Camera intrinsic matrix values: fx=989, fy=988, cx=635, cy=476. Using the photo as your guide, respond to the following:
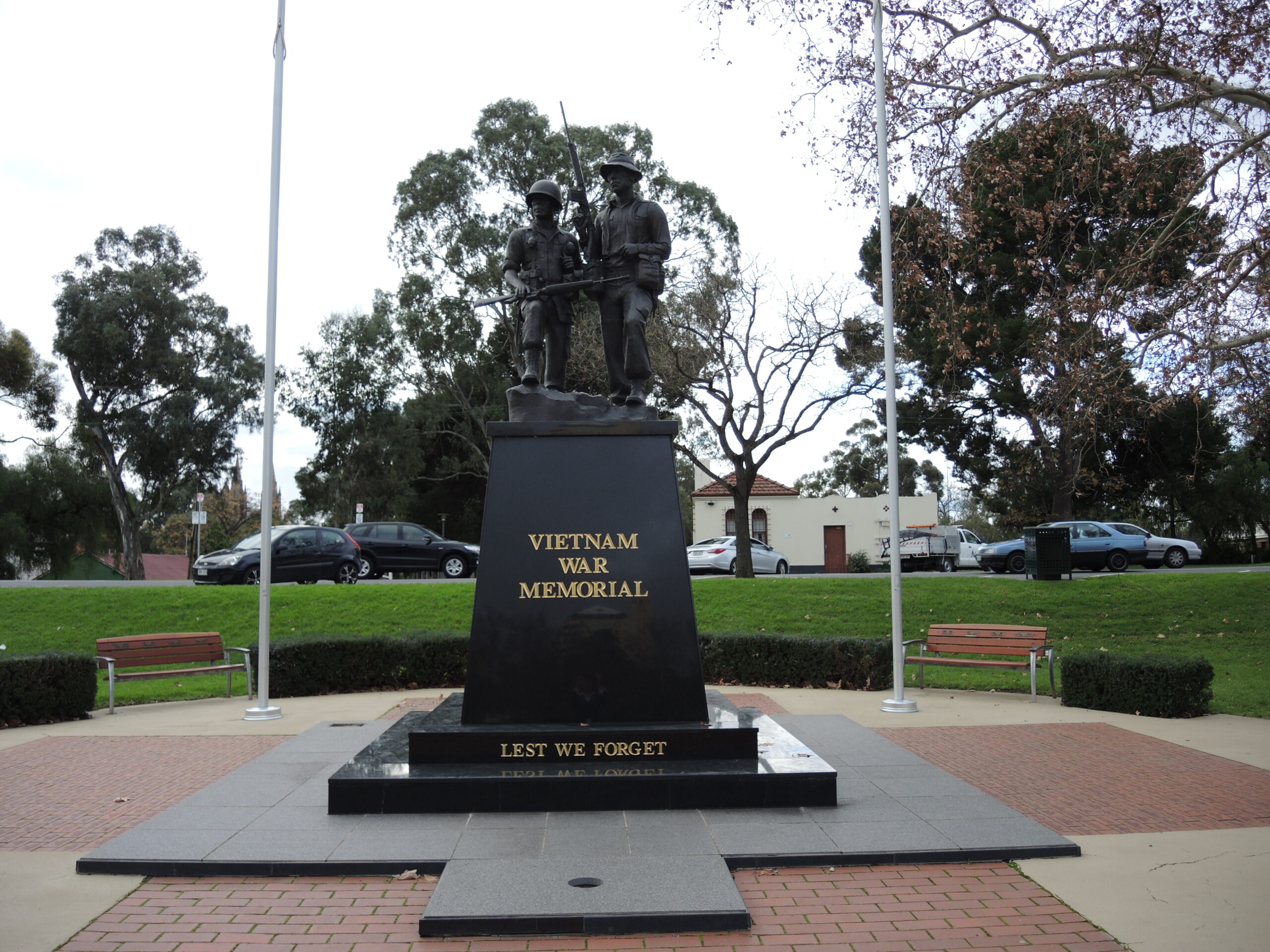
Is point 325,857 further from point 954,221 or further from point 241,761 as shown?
point 954,221

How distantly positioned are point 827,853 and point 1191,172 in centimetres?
1020

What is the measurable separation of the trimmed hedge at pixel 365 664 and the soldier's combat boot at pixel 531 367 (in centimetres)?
495

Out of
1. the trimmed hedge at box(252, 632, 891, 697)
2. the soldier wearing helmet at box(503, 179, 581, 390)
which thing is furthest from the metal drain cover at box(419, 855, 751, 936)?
the trimmed hedge at box(252, 632, 891, 697)

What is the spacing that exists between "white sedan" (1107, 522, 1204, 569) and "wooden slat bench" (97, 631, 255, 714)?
2371 centimetres

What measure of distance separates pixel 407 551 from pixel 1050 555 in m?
14.1

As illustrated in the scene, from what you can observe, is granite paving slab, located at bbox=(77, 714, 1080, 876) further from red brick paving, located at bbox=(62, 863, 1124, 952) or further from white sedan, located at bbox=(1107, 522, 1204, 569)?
white sedan, located at bbox=(1107, 522, 1204, 569)

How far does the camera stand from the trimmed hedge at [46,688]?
9.70 metres

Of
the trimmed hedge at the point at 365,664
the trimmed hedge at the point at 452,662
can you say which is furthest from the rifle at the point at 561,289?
the trimmed hedge at the point at 452,662

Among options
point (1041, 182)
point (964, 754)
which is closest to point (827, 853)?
point (964, 754)

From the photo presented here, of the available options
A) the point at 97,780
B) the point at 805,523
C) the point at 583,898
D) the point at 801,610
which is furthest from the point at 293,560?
the point at 805,523

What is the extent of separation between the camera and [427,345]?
35.1 meters

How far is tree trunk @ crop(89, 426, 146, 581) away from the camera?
3584cm

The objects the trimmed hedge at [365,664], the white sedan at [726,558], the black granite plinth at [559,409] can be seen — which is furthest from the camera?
the white sedan at [726,558]

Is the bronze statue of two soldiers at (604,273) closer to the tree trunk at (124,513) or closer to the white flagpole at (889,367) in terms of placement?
the white flagpole at (889,367)
